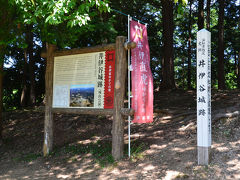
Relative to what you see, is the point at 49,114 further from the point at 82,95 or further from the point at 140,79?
the point at 140,79

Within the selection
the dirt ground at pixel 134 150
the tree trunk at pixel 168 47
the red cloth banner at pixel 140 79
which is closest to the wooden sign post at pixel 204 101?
the dirt ground at pixel 134 150

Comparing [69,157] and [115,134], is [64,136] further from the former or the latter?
[115,134]

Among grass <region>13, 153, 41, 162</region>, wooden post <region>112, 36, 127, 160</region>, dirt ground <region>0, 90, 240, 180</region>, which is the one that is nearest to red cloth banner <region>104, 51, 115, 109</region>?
wooden post <region>112, 36, 127, 160</region>

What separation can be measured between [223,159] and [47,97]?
5.24m

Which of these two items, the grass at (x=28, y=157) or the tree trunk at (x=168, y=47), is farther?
the tree trunk at (x=168, y=47)

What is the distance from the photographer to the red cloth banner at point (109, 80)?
6168 mm

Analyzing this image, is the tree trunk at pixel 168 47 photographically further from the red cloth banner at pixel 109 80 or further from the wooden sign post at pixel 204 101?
the wooden sign post at pixel 204 101

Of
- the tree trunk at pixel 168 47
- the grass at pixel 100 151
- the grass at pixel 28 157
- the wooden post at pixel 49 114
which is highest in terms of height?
the tree trunk at pixel 168 47

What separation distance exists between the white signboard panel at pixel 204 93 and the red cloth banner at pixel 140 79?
59.9 inches

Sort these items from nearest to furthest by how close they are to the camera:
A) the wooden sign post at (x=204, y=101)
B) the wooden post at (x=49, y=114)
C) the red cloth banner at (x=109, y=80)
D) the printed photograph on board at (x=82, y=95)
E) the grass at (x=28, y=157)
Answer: the wooden sign post at (x=204, y=101), the red cloth banner at (x=109, y=80), the printed photograph on board at (x=82, y=95), the grass at (x=28, y=157), the wooden post at (x=49, y=114)

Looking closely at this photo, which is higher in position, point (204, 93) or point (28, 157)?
point (204, 93)

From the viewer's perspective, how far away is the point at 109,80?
6.23m

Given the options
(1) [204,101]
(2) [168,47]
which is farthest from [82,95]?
(2) [168,47]

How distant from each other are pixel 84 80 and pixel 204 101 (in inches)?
131
